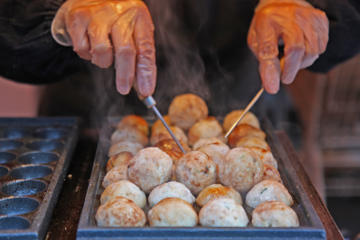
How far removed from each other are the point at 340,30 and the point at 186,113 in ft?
2.58

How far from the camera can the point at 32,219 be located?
121 centimetres

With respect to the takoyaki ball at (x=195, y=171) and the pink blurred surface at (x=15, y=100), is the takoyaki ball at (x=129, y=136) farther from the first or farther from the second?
the pink blurred surface at (x=15, y=100)

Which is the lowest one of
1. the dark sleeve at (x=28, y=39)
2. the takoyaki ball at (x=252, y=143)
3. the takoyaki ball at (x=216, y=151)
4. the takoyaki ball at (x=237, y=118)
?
the takoyaki ball at (x=237, y=118)

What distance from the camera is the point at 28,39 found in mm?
1903

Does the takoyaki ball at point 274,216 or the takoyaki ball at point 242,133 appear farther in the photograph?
the takoyaki ball at point 242,133

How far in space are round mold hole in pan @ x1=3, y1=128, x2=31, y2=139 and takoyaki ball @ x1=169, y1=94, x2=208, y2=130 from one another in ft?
2.07

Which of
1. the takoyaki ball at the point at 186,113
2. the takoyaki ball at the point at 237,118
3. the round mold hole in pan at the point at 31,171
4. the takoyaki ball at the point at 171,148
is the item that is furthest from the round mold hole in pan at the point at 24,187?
the takoyaki ball at the point at 237,118

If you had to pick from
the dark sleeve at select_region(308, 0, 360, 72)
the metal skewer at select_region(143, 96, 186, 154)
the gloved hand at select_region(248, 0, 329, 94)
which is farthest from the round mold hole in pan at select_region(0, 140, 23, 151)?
the dark sleeve at select_region(308, 0, 360, 72)

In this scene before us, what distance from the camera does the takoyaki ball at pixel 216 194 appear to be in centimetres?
128

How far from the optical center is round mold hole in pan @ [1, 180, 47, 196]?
1.41 metres

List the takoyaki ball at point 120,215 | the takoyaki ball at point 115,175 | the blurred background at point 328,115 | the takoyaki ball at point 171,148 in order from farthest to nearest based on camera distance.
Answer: the blurred background at point 328,115, the takoyaki ball at point 171,148, the takoyaki ball at point 115,175, the takoyaki ball at point 120,215

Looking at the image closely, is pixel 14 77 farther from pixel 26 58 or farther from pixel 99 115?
pixel 99 115

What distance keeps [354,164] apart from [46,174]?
2.36 metres

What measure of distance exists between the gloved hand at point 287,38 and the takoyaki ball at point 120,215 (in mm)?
735
